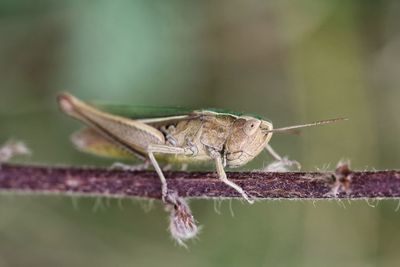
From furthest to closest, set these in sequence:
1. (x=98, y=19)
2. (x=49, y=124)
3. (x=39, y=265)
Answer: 1. (x=49, y=124)
2. (x=39, y=265)
3. (x=98, y=19)

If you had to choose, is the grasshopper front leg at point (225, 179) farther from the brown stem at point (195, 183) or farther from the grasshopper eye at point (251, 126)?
the grasshopper eye at point (251, 126)

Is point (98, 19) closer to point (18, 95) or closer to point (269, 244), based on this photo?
point (18, 95)

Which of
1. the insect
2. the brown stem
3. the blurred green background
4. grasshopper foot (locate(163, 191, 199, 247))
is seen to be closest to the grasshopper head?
the insect

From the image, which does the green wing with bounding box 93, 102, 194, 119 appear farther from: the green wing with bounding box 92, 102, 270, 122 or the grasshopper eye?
the grasshopper eye

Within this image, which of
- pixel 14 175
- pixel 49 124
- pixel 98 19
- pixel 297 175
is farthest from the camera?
pixel 49 124

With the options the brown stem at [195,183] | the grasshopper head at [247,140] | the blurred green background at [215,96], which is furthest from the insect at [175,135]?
the blurred green background at [215,96]

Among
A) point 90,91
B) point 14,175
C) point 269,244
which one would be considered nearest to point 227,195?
point 14,175
